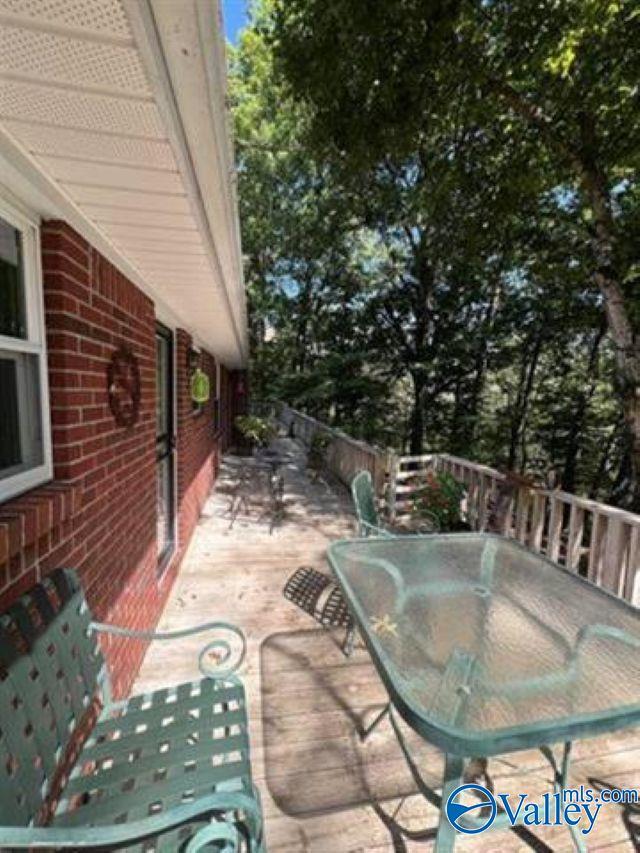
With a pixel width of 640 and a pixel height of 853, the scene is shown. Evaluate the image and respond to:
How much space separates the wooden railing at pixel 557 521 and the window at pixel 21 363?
3.41 meters

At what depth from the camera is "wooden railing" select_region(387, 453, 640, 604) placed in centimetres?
288

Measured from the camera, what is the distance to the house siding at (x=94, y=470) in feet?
4.58

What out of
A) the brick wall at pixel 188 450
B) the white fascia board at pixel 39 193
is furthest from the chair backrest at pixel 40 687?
the brick wall at pixel 188 450

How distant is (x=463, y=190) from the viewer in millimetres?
5645

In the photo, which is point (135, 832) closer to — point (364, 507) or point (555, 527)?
point (364, 507)

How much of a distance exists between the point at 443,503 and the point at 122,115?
415cm

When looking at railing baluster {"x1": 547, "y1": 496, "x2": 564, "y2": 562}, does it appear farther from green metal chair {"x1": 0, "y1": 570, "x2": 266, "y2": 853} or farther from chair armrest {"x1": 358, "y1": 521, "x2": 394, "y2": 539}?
green metal chair {"x1": 0, "y1": 570, "x2": 266, "y2": 853}

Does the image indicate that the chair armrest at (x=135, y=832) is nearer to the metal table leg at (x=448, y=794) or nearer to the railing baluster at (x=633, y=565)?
the metal table leg at (x=448, y=794)

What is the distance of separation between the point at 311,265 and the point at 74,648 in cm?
1518

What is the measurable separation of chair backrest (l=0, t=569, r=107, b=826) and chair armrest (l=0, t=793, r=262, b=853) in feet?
0.50

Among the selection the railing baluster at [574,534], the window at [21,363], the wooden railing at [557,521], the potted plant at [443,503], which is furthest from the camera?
the potted plant at [443,503]

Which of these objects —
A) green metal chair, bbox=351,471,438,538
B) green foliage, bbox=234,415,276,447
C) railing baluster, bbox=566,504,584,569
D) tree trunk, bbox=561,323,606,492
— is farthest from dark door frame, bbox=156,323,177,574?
tree trunk, bbox=561,323,606,492

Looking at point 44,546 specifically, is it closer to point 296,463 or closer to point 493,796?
point 493,796

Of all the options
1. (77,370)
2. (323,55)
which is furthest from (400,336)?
(77,370)
